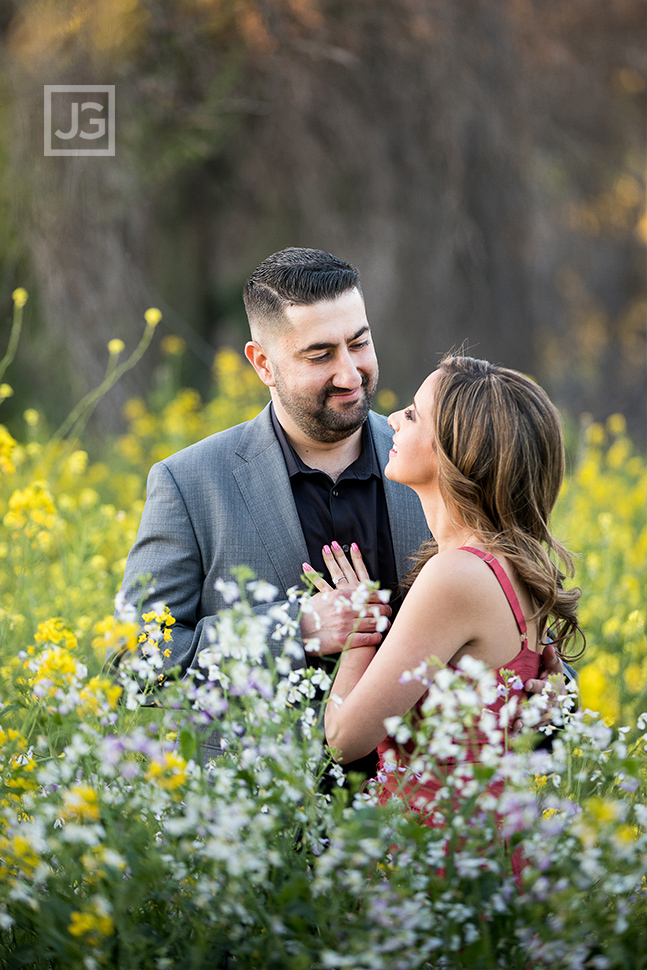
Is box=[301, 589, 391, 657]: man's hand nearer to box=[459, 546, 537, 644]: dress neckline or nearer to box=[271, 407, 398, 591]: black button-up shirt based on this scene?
box=[459, 546, 537, 644]: dress neckline

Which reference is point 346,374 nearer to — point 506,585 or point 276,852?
point 506,585

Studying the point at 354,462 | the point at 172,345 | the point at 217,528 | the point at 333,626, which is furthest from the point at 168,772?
the point at 172,345

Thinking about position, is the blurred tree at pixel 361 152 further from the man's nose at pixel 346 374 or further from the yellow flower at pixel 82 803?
the yellow flower at pixel 82 803

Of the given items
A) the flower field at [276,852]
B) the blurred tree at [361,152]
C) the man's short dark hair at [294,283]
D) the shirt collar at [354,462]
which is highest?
the blurred tree at [361,152]

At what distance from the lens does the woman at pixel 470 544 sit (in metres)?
1.75

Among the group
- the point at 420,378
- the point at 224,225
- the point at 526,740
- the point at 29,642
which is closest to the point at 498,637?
the point at 526,740

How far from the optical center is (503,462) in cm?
188

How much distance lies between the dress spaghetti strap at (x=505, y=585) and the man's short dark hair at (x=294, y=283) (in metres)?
0.85

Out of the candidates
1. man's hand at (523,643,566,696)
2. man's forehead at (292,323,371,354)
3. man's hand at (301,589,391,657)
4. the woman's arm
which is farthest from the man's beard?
man's hand at (523,643,566,696)

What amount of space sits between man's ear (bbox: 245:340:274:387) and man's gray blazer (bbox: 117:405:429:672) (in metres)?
0.16

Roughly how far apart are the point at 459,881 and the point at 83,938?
543 millimetres

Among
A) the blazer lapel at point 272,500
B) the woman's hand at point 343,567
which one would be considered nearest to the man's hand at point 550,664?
the woman's hand at point 343,567

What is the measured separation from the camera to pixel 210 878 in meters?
1.32

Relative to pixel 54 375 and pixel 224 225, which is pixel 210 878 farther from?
pixel 224 225
